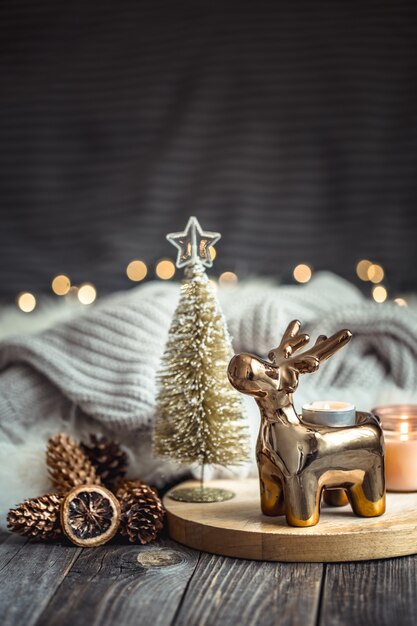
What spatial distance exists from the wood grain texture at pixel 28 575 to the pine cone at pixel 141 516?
61 mm

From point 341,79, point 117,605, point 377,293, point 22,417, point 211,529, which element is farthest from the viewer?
point 341,79

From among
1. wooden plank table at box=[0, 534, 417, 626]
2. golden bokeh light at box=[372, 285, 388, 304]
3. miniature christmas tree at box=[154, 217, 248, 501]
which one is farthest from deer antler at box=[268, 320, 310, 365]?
golden bokeh light at box=[372, 285, 388, 304]

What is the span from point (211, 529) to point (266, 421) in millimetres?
126

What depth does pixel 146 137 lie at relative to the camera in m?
2.24

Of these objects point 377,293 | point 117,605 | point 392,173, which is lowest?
point 117,605

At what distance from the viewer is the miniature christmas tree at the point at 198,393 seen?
0.98m

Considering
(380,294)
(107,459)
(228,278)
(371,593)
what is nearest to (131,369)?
(107,459)

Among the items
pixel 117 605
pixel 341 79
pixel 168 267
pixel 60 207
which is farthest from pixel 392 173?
pixel 117 605

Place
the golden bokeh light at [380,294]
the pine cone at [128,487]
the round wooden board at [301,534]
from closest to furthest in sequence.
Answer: the round wooden board at [301,534] → the pine cone at [128,487] → the golden bokeh light at [380,294]

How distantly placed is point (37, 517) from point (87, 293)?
1316mm

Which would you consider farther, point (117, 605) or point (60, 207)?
point (60, 207)

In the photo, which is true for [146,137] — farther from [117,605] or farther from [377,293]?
[117,605]

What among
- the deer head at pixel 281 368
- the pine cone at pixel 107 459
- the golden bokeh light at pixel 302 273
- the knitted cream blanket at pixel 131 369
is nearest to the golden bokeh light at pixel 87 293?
the golden bokeh light at pixel 302 273

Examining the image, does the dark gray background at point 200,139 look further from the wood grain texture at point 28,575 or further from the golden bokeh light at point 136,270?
the wood grain texture at point 28,575
